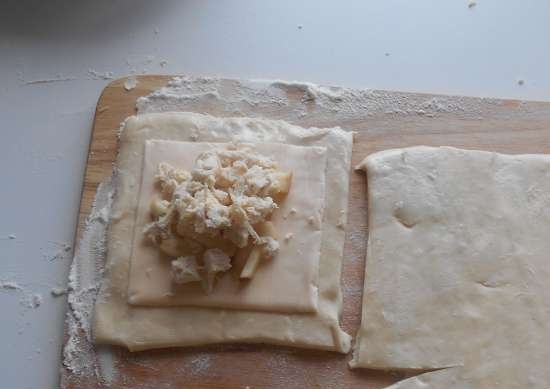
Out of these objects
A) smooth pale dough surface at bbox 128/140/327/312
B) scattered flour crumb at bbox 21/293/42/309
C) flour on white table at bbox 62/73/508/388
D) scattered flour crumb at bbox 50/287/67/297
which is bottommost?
scattered flour crumb at bbox 21/293/42/309

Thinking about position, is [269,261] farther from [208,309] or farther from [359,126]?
[359,126]

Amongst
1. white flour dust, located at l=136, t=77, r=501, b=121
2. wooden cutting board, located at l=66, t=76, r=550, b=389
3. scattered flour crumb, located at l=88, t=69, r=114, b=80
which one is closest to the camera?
wooden cutting board, located at l=66, t=76, r=550, b=389

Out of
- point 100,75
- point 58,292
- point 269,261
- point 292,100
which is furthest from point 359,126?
point 58,292

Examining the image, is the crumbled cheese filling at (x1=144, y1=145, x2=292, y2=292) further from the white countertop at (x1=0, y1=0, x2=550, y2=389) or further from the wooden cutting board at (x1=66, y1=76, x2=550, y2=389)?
the white countertop at (x1=0, y1=0, x2=550, y2=389)

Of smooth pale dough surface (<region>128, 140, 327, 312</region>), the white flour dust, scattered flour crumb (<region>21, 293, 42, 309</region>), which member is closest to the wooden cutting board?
the white flour dust

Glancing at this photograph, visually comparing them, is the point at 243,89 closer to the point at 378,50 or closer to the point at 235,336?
the point at 378,50
